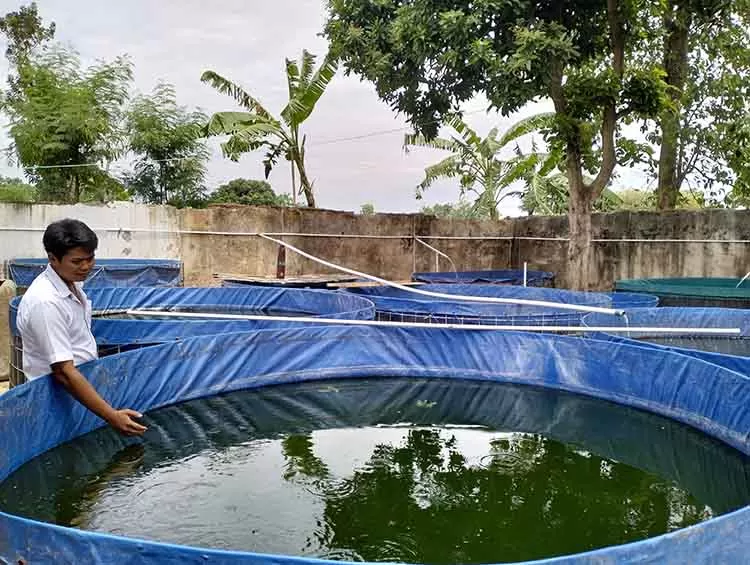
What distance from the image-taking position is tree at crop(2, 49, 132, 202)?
35.7ft

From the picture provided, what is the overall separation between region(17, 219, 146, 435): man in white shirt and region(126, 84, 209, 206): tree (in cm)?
1014

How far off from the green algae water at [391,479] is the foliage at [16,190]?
31.7 ft

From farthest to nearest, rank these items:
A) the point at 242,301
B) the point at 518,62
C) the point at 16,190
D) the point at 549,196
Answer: the point at 549,196, the point at 16,190, the point at 242,301, the point at 518,62

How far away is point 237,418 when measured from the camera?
14.6 feet

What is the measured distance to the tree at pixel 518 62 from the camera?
7674 mm

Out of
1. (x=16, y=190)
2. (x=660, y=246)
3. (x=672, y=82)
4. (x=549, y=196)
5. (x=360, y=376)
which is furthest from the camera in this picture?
(x=549, y=196)

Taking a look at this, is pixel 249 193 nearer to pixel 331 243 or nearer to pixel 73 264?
pixel 331 243

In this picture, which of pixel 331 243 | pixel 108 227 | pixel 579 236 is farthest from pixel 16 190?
pixel 579 236

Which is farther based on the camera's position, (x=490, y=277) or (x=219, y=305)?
(x=490, y=277)

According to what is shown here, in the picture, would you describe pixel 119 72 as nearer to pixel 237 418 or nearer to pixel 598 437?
pixel 237 418

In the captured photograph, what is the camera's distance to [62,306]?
2576mm

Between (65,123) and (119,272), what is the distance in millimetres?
3714

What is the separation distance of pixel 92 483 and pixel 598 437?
2.98 m

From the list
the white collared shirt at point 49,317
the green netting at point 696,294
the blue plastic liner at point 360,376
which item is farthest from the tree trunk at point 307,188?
the white collared shirt at point 49,317
